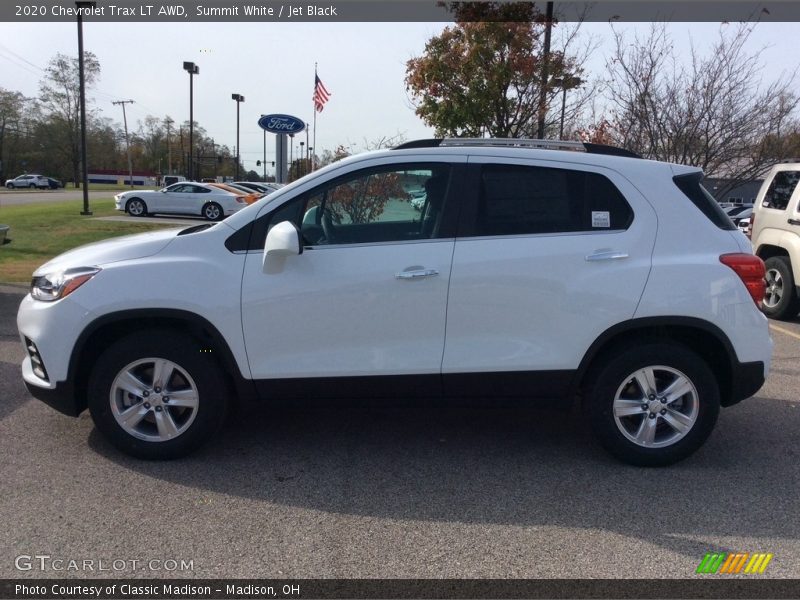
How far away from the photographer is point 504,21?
11703mm

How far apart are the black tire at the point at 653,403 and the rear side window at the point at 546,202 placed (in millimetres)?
801

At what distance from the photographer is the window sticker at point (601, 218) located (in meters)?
3.98

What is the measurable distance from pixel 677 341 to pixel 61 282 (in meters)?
3.70

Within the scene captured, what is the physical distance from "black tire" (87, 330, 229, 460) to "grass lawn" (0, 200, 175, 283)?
7242 millimetres

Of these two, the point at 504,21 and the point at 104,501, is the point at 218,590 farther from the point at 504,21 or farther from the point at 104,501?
the point at 504,21

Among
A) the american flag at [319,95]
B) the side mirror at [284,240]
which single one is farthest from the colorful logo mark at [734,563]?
the american flag at [319,95]

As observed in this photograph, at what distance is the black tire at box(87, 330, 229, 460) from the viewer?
395cm

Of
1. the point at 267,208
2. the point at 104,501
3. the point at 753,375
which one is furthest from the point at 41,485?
the point at 753,375

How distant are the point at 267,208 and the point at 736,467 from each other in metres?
3.27

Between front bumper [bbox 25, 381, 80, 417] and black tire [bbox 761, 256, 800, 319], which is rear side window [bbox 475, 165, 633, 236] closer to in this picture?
front bumper [bbox 25, 381, 80, 417]

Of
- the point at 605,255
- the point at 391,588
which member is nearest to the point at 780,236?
the point at 605,255

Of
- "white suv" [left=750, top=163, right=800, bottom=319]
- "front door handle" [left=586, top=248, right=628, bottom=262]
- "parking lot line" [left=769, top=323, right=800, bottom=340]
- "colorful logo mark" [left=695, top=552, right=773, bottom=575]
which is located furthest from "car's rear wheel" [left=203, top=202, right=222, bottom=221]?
"colorful logo mark" [left=695, top=552, right=773, bottom=575]

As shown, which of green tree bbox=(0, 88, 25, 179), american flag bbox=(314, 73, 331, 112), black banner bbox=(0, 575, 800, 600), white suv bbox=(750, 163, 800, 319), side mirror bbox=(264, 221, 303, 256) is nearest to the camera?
black banner bbox=(0, 575, 800, 600)

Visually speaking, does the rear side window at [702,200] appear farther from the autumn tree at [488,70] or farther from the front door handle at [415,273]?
the autumn tree at [488,70]
